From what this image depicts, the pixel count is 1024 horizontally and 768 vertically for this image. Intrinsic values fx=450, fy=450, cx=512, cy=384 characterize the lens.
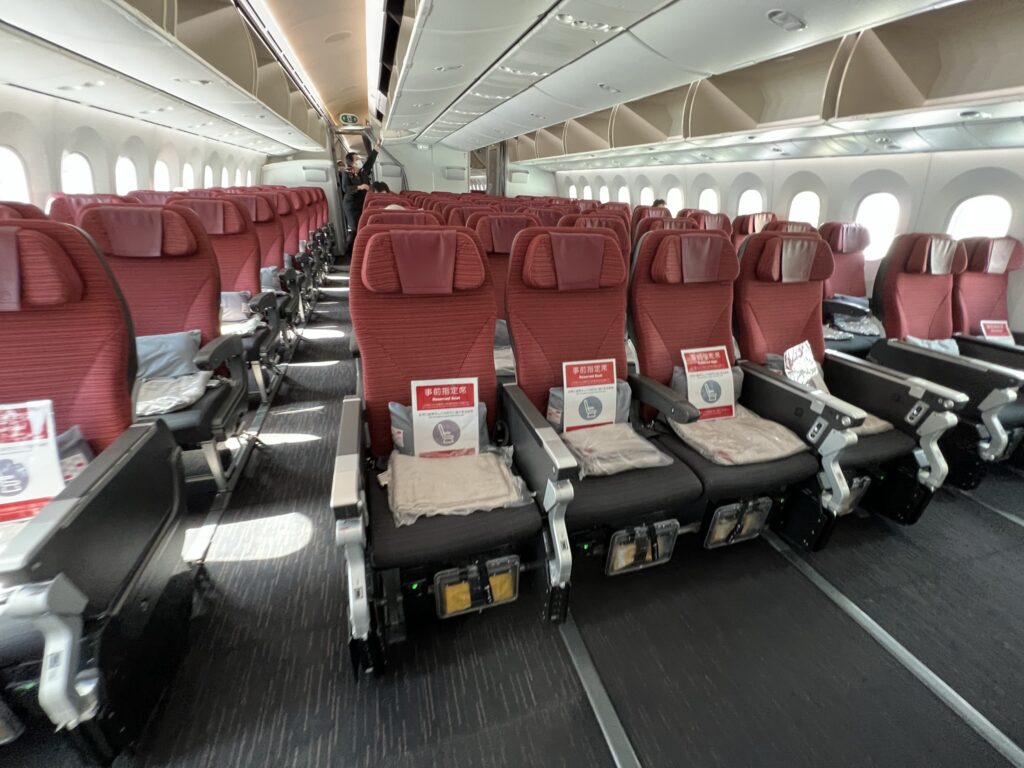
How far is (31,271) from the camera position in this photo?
148 cm

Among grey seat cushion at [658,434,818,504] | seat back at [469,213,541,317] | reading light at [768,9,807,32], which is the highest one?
reading light at [768,9,807,32]

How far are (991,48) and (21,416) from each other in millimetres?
6198

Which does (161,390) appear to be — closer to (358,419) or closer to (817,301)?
(358,419)

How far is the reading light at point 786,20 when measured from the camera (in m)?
2.49

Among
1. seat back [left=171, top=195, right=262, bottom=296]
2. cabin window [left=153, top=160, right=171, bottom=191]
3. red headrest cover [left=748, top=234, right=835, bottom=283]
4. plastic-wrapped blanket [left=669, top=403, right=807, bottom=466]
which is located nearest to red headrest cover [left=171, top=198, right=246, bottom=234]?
seat back [left=171, top=195, right=262, bottom=296]

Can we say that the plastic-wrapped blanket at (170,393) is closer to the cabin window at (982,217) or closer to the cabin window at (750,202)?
the cabin window at (982,217)

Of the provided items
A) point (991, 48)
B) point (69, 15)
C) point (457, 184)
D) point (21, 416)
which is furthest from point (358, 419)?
point (457, 184)

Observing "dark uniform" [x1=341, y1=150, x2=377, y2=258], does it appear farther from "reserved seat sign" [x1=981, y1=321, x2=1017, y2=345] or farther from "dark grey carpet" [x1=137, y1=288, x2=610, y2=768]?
"reserved seat sign" [x1=981, y1=321, x2=1017, y2=345]

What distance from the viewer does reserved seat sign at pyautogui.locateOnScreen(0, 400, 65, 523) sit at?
1479 mm

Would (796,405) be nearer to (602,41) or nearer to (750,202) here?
(602,41)

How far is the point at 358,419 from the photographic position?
1.84 m

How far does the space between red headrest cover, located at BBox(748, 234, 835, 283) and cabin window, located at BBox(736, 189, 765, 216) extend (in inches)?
206

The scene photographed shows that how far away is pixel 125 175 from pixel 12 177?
7.18 feet

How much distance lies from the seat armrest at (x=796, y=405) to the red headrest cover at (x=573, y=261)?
1023mm
